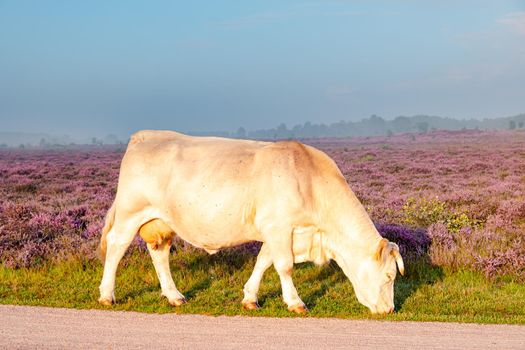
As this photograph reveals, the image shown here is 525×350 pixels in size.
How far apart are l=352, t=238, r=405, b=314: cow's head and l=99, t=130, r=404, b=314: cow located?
1cm

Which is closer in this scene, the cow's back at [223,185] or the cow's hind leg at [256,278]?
the cow's back at [223,185]

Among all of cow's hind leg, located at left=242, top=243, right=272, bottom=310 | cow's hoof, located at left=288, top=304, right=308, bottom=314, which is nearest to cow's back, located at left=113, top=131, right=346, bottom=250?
cow's hind leg, located at left=242, top=243, right=272, bottom=310

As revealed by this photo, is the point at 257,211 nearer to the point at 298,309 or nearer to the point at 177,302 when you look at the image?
the point at 298,309

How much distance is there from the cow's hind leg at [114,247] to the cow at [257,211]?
0.01m

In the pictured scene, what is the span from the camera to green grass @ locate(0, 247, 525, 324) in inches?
323

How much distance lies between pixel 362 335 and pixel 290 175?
212 centimetres

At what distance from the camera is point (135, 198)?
8.66 metres

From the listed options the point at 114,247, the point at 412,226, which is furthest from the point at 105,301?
the point at 412,226

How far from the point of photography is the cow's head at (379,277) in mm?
7691

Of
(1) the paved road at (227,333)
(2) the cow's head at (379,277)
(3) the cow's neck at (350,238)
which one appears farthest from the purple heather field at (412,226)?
(1) the paved road at (227,333)

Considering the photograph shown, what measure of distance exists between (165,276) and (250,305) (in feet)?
4.63

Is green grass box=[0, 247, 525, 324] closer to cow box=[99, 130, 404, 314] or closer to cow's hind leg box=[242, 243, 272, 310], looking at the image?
cow's hind leg box=[242, 243, 272, 310]

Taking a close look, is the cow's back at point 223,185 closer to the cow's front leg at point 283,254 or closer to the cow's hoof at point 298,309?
the cow's front leg at point 283,254

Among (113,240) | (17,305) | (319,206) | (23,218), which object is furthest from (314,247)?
(23,218)
